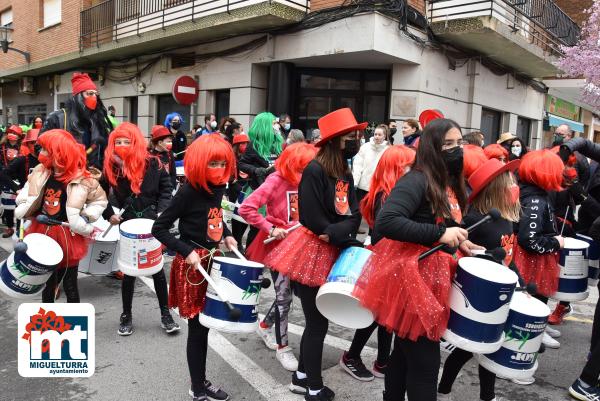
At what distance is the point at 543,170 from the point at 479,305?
199cm

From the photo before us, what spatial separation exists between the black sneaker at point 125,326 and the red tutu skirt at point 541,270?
3213 millimetres

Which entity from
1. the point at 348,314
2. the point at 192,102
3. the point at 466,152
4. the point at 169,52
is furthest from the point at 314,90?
the point at 348,314

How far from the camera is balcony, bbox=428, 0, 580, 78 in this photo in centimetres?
1053

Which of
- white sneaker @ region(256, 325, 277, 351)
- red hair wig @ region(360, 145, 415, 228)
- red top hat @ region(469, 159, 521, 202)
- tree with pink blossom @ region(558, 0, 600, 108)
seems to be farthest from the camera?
tree with pink blossom @ region(558, 0, 600, 108)

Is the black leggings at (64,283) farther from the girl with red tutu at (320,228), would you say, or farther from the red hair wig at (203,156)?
the girl with red tutu at (320,228)

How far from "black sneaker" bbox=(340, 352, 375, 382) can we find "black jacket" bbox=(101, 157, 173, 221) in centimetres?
223

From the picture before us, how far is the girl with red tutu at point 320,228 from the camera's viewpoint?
2.87m

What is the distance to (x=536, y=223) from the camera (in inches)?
146

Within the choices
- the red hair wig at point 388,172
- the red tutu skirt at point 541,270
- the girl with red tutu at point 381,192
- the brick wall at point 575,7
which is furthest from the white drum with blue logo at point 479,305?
the brick wall at point 575,7

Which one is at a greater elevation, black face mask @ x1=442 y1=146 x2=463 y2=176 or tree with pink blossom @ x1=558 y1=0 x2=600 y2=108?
tree with pink blossom @ x1=558 y1=0 x2=600 y2=108

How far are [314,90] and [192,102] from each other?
3.44 m

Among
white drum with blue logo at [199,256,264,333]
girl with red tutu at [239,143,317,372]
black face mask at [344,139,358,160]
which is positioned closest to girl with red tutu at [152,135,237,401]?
white drum with blue logo at [199,256,264,333]

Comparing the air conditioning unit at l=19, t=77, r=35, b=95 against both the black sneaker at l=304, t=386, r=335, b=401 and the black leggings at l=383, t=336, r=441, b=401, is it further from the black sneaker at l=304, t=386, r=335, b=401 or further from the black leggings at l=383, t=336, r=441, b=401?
the black leggings at l=383, t=336, r=441, b=401

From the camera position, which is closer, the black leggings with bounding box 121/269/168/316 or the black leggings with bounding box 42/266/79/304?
the black leggings with bounding box 42/266/79/304
